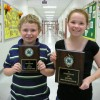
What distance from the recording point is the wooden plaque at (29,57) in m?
1.44

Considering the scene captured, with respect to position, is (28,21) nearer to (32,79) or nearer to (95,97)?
(32,79)

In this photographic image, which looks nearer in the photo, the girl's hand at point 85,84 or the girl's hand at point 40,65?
the girl's hand at point 85,84

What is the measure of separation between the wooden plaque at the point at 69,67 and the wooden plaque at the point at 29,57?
17cm

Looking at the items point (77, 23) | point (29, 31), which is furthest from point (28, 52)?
point (77, 23)

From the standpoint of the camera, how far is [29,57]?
1452 mm

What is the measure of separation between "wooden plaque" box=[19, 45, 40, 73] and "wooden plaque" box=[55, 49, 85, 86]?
0.57 feet

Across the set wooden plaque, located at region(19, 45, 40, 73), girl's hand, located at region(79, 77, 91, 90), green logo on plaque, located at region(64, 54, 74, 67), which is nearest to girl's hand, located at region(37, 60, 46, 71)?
wooden plaque, located at region(19, 45, 40, 73)

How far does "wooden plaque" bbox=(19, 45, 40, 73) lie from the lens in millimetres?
1439

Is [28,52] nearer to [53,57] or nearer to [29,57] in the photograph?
[29,57]

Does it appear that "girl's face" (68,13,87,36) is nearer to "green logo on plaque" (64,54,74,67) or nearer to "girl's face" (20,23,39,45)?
"green logo on plaque" (64,54,74,67)

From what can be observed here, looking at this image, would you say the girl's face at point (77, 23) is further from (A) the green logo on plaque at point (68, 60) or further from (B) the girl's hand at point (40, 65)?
(B) the girl's hand at point (40, 65)

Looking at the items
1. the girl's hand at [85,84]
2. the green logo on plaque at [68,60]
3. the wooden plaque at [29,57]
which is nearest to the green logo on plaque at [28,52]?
the wooden plaque at [29,57]

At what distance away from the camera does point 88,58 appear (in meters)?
1.40

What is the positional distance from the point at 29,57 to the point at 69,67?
12.1 inches
